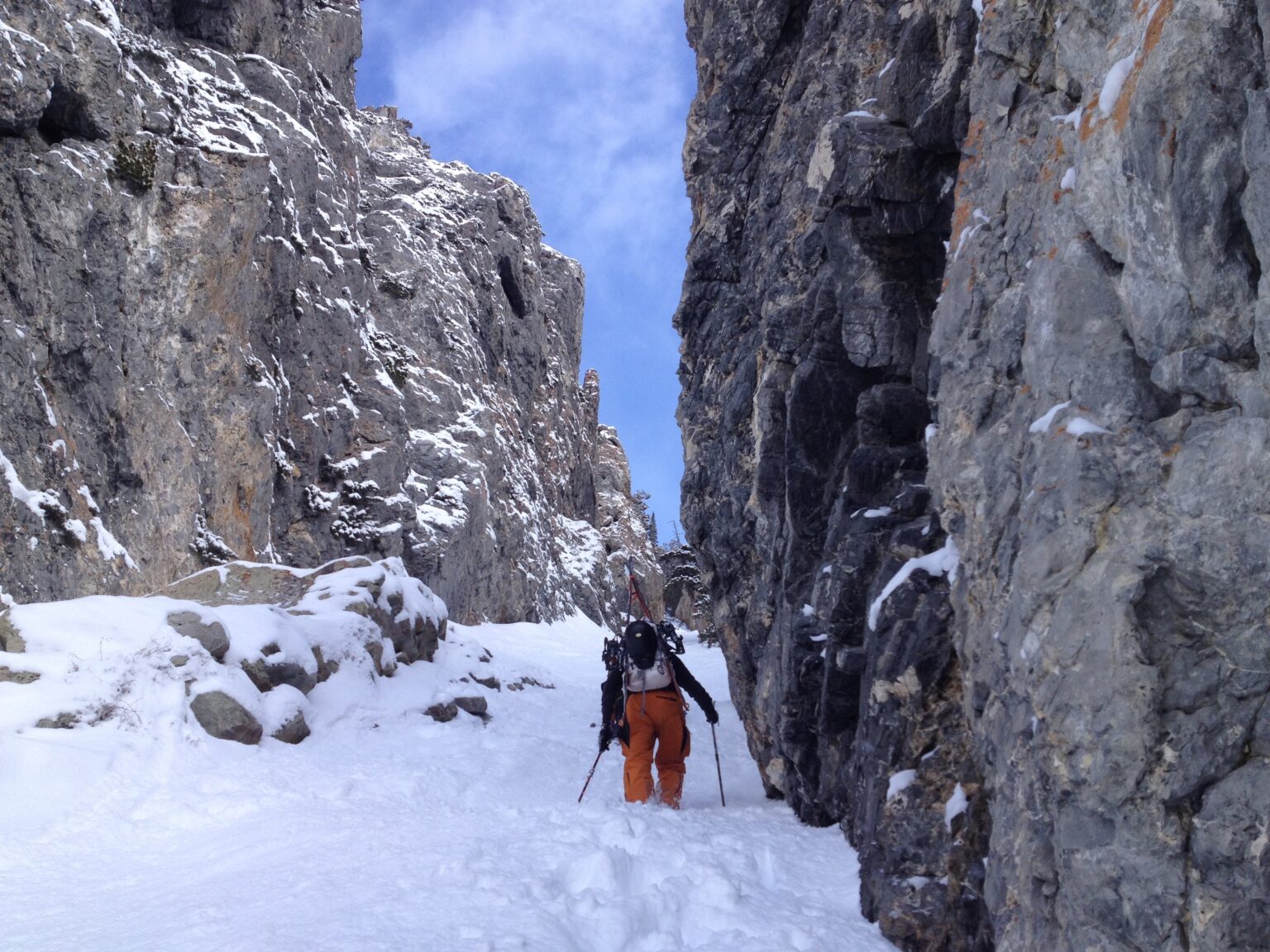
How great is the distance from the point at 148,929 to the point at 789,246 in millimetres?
8525

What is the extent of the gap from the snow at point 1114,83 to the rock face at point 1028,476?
0.7 inches

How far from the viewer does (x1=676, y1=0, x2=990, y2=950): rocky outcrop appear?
5.89 m

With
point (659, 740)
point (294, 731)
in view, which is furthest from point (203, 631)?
point (659, 740)

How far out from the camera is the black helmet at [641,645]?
8609 mm

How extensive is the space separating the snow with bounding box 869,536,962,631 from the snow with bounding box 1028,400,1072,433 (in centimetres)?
152

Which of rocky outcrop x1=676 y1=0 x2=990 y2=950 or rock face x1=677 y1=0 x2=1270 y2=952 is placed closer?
rock face x1=677 y1=0 x2=1270 y2=952

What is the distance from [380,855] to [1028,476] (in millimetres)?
4667

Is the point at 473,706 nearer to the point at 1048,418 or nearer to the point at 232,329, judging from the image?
the point at 1048,418

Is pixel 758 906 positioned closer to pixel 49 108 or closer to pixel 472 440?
pixel 49 108

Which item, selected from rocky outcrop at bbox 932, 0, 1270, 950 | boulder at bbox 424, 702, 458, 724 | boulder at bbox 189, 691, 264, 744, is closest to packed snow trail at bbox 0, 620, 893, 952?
boulder at bbox 189, 691, 264, 744

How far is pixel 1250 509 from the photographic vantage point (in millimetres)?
3049

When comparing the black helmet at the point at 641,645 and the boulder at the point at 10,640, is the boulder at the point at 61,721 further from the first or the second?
the black helmet at the point at 641,645

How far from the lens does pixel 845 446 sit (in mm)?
8555

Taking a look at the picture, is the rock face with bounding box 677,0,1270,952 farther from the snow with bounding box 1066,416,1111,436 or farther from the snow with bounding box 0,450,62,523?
the snow with bounding box 0,450,62,523
